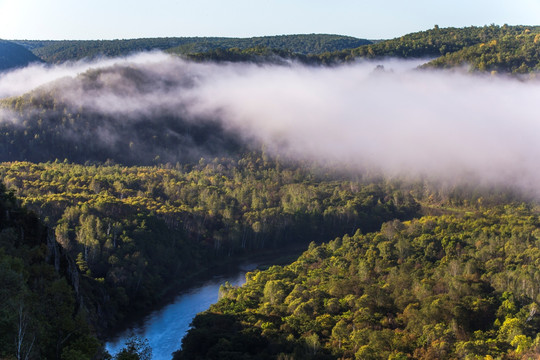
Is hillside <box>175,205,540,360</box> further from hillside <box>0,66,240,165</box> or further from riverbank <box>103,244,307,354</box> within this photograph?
hillside <box>0,66,240,165</box>

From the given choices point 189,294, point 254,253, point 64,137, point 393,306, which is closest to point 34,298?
point 393,306

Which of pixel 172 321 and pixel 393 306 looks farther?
pixel 172 321

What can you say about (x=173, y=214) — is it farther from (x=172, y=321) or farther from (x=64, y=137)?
(x=64, y=137)

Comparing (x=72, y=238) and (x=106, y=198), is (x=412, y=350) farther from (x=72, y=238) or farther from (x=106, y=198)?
(x=106, y=198)

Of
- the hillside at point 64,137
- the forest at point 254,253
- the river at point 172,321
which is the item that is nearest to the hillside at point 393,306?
the forest at point 254,253

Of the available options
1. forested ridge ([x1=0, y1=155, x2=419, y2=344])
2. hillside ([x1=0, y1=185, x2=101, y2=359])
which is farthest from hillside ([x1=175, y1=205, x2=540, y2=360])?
hillside ([x1=0, y1=185, x2=101, y2=359])

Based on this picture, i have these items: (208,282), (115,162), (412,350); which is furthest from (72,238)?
(115,162)
